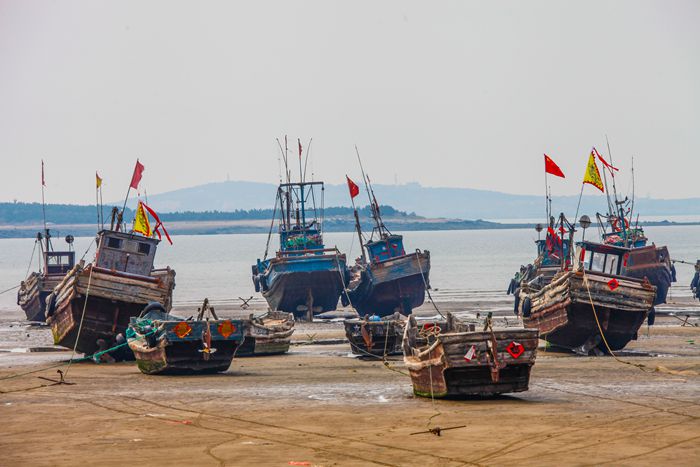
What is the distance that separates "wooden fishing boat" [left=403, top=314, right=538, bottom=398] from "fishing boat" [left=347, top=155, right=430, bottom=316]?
34017mm

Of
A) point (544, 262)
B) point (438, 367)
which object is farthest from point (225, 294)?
point (438, 367)

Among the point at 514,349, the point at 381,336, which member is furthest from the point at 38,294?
the point at 514,349

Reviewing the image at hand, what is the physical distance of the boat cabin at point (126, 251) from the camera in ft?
124

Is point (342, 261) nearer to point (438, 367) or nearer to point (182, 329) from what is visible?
point (182, 329)

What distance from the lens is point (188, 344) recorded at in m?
27.3

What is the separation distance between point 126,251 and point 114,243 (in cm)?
48

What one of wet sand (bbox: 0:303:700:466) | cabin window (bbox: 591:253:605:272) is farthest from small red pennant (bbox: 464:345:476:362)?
cabin window (bbox: 591:253:605:272)

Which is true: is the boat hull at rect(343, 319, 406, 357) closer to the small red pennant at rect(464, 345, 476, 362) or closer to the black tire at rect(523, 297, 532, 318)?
the black tire at rect(523, 297, 532, 318)

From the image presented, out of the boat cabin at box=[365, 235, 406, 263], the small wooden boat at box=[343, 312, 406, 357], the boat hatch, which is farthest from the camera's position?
the boat hatch

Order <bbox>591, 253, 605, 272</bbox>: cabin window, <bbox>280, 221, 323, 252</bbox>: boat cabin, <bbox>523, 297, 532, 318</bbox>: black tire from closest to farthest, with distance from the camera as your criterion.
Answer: <bbox>591, 253, 605, 272</bbox>: cabin window < <bbox>523, 297, 532, 318</bbox>: black tire < <bbox>280, 221, 323, 252</bbox>: boat cabin

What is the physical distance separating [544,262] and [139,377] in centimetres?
3399

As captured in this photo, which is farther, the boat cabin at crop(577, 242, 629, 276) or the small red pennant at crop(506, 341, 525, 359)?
the boat cabin at crop(577, 242, 629, 276)

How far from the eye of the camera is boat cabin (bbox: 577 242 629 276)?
34.1 meters

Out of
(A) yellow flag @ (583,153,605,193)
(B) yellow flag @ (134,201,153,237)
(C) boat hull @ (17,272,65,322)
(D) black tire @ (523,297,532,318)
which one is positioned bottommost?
(C) boat hull @ (17,272,65,322)
